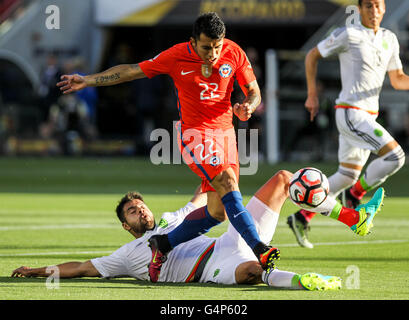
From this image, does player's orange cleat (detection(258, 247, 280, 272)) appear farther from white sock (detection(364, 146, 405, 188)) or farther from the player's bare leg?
white sock (detection(364, 146, 405, 188))

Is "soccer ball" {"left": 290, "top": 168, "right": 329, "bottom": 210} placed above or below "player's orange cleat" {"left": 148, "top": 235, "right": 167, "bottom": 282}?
above

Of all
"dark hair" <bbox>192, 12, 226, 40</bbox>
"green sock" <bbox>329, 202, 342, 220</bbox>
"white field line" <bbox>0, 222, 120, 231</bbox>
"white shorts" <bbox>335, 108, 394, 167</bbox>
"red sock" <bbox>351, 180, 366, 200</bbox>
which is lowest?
"white field line" <bbox>0, 222, 120, 231</bbox>

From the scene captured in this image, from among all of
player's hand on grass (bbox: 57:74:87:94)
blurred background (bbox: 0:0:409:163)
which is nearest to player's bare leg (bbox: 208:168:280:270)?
player's hand on grass (bbox: 57:74:87:94)

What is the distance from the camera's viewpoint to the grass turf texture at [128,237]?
731cm

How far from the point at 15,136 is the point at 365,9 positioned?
18590mm

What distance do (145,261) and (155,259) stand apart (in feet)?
0.54

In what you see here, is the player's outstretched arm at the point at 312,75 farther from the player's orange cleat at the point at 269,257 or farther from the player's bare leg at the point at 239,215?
the player's orange cleat at the point at 269,257

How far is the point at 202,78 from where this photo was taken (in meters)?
8.54

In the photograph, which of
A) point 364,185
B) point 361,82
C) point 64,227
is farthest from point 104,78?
point 64,227

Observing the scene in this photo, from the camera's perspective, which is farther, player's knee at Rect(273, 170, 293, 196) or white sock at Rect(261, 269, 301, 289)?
player's knee at Rect(273, 170, 293, 196)

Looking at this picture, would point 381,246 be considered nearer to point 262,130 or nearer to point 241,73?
point 241,73

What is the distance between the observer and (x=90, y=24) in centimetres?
2944

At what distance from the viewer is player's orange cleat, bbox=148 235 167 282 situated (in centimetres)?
787

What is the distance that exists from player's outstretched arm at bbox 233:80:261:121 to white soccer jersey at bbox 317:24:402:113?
2.58m
